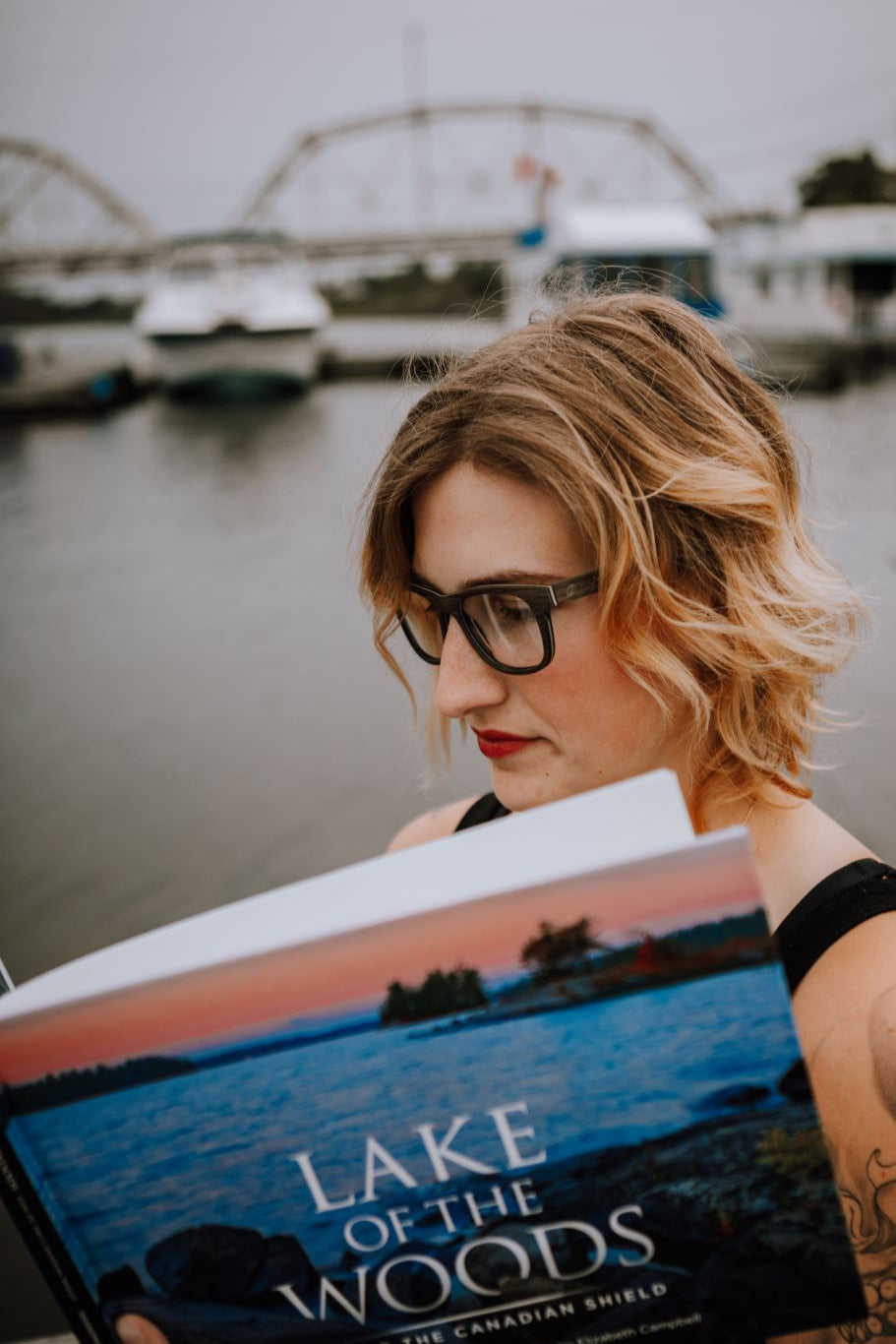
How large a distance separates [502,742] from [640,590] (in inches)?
7.6

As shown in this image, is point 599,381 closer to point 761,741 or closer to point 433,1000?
point 761,741

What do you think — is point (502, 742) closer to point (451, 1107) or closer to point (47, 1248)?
point (451, 1107)

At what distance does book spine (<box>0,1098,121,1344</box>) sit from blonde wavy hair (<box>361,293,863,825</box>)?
58cm

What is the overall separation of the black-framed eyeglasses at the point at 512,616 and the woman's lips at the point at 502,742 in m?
0.07

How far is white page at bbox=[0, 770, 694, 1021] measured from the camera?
0.56 meters

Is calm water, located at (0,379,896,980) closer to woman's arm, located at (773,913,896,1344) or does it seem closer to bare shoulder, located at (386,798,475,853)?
bare shoulder, located at (386,798,475,853)

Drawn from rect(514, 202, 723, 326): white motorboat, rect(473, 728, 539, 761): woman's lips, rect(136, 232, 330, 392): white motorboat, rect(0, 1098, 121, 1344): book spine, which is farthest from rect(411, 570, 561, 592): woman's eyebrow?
rect(136, 232, 330, 392): white motorboat

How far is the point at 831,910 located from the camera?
86 cm

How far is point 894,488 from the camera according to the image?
31.3ft

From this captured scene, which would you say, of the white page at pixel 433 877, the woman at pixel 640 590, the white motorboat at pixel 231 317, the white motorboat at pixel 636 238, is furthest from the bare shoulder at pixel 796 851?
the white motorboat at pixel 231 317

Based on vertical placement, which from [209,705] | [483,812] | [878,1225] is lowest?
[878,1225]

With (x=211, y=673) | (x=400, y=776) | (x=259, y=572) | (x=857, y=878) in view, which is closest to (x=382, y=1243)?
(x=857, y=878)

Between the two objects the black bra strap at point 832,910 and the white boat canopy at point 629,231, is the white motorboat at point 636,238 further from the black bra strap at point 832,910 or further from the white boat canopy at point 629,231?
the black bra strap at point 832,910

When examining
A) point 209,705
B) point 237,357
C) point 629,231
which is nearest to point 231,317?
point 237,357
